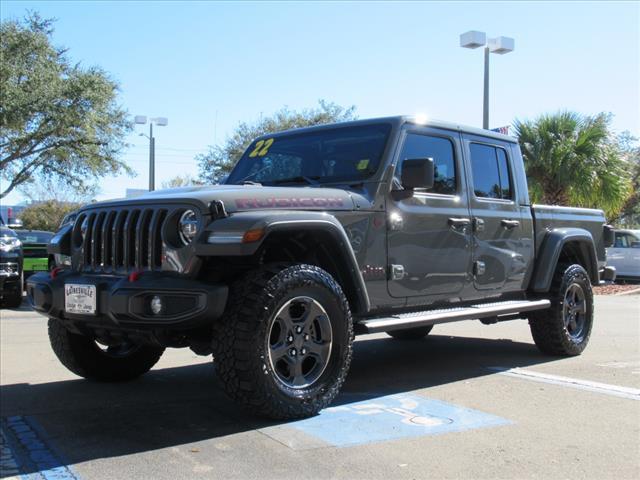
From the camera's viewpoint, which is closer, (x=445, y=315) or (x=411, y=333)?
(x=445, y=315)

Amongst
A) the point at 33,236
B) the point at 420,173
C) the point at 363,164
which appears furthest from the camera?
the point at 33,236

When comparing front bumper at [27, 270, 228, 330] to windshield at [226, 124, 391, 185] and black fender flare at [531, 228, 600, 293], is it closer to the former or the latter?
windshield at [226, 124, 391, 185]

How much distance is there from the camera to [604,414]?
438 cm

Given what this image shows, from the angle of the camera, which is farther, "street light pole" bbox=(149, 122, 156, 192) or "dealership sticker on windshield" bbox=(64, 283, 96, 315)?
"street light pole" bbox=(149, 122, 156, 192)

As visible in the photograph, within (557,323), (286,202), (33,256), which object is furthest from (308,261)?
(33,256)

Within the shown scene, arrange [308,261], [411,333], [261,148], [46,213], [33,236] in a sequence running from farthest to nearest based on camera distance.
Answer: [46,213]
[33,236]
[411,333]
[261,148]
[308,261]

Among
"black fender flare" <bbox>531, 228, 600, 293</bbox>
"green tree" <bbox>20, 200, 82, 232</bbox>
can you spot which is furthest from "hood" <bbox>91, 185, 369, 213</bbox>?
"green tree" <bbox>20, 200, 82, 232</bbox>

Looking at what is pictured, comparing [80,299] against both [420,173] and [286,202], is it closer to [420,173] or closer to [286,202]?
[286,202]

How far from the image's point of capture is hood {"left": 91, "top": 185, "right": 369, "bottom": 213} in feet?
13.1

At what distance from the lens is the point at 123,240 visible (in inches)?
165

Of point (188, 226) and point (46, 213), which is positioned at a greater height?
point (188, 226)

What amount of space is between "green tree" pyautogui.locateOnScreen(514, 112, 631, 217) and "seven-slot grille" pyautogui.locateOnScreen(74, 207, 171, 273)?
14.9 metres

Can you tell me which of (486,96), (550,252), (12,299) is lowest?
(12,299)

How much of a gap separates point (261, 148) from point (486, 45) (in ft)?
34.2
